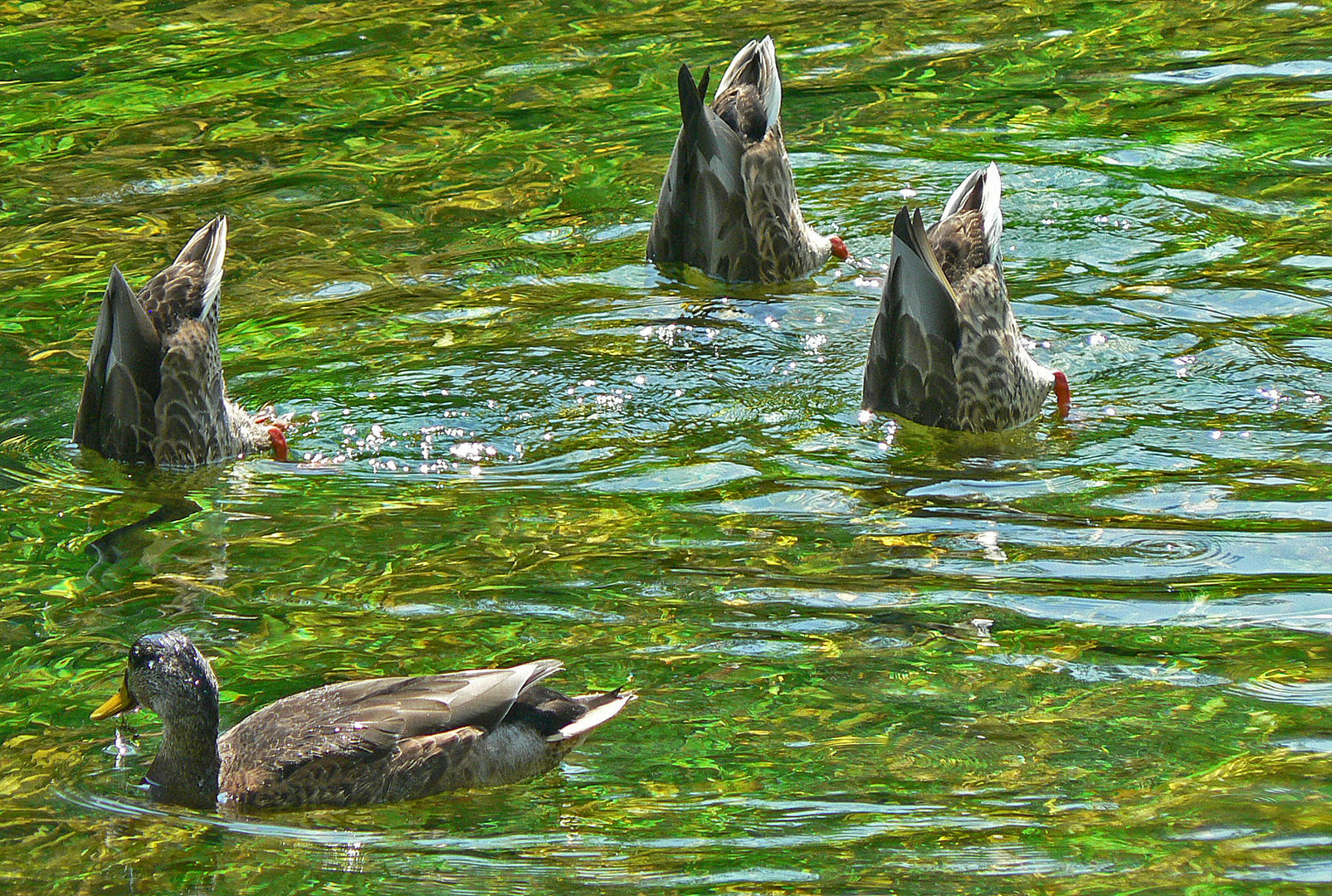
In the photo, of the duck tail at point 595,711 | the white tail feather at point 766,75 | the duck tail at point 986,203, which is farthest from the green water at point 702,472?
the white tail feather at point 766,75

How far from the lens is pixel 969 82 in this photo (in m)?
10.9

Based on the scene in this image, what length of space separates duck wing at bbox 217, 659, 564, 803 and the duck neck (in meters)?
0.05

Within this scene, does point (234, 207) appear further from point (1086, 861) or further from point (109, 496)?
point (1086, 861)

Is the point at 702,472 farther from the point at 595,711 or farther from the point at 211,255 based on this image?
the point at 211,255

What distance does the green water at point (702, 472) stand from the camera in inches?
186

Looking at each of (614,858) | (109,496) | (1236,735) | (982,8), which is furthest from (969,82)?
(614,858)

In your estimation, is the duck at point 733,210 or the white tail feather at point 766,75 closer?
the duck at point 733,210

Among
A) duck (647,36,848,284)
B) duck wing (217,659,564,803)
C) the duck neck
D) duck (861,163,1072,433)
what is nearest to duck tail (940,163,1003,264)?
duck (861,163,1072,433)

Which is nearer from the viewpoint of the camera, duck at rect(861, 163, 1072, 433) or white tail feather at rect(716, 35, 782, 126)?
duck at rect(861, 163, 1072, 433)

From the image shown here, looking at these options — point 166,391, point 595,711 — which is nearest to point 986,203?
point 166,391

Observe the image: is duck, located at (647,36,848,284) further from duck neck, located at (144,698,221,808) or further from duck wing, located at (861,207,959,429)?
duck neck, located at (144,698,221,808)

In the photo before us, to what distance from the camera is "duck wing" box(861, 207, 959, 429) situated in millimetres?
7285

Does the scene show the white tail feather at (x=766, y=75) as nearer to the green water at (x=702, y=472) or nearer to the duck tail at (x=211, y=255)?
the green water at (x=702, y=472)

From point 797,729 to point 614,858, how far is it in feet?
2.38
